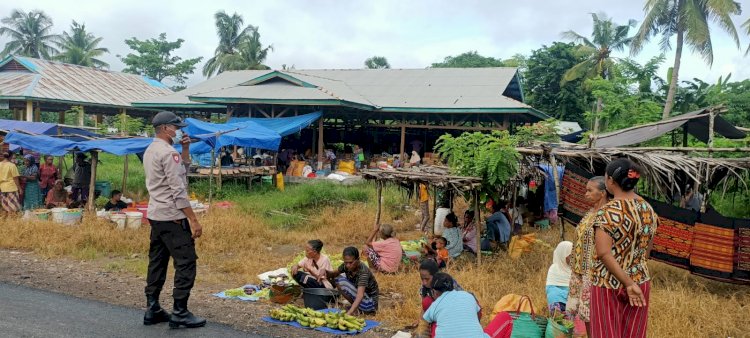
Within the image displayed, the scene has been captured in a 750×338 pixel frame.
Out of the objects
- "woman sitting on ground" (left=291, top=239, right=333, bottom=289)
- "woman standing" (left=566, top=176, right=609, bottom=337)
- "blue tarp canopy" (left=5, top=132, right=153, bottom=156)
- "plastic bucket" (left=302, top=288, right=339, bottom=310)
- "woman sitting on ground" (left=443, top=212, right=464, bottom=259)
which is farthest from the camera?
"blue tarp canopy" (left=5, top=132, right=153, bottom=156)

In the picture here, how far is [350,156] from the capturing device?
1948cm

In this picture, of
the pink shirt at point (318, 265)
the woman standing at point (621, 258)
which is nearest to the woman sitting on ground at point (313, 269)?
the pink shirt at point (318, 265)

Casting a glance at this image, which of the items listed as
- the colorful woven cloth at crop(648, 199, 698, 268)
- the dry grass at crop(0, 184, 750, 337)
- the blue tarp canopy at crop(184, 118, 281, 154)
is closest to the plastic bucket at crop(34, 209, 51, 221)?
the dry grass at crop(0, 184, 750, 337)

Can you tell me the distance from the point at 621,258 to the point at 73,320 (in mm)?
4604

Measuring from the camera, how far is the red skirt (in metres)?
3.24

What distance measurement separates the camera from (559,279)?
5648 mm

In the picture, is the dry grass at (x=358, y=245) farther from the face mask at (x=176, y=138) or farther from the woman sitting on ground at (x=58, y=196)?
the woman sitting on ground at (x=58, y=196)

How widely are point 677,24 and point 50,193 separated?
2282 centimetres

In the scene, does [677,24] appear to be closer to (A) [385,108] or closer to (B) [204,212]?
(A) [385,108]

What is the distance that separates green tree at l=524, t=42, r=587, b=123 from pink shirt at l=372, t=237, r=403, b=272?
24256mm

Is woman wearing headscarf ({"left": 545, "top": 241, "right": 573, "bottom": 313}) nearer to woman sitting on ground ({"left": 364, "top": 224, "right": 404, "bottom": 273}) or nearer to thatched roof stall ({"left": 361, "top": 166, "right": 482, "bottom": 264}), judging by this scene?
thatched roof stall ({"left": 361, "top": 166, "right": 482, "bottom": 264})

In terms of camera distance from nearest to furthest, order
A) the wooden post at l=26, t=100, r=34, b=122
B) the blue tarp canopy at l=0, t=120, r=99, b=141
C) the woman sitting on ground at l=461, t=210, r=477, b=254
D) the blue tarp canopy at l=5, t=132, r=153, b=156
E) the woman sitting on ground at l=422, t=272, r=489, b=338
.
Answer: the woman sitting on ground at l=422, t=272, r=489, b=338 → the woman sitting on ground at l=461, t=210, r=477, b=254 → the blue tarp canopy at l=5, t=132, r=153, b=156 → the blue tarp canopy at l=0, t=120, r=99, b=141 → the wooden post at l=26, t=100, r=34, b=122

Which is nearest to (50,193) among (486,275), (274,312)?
(274,312)

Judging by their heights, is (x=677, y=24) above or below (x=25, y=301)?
above
